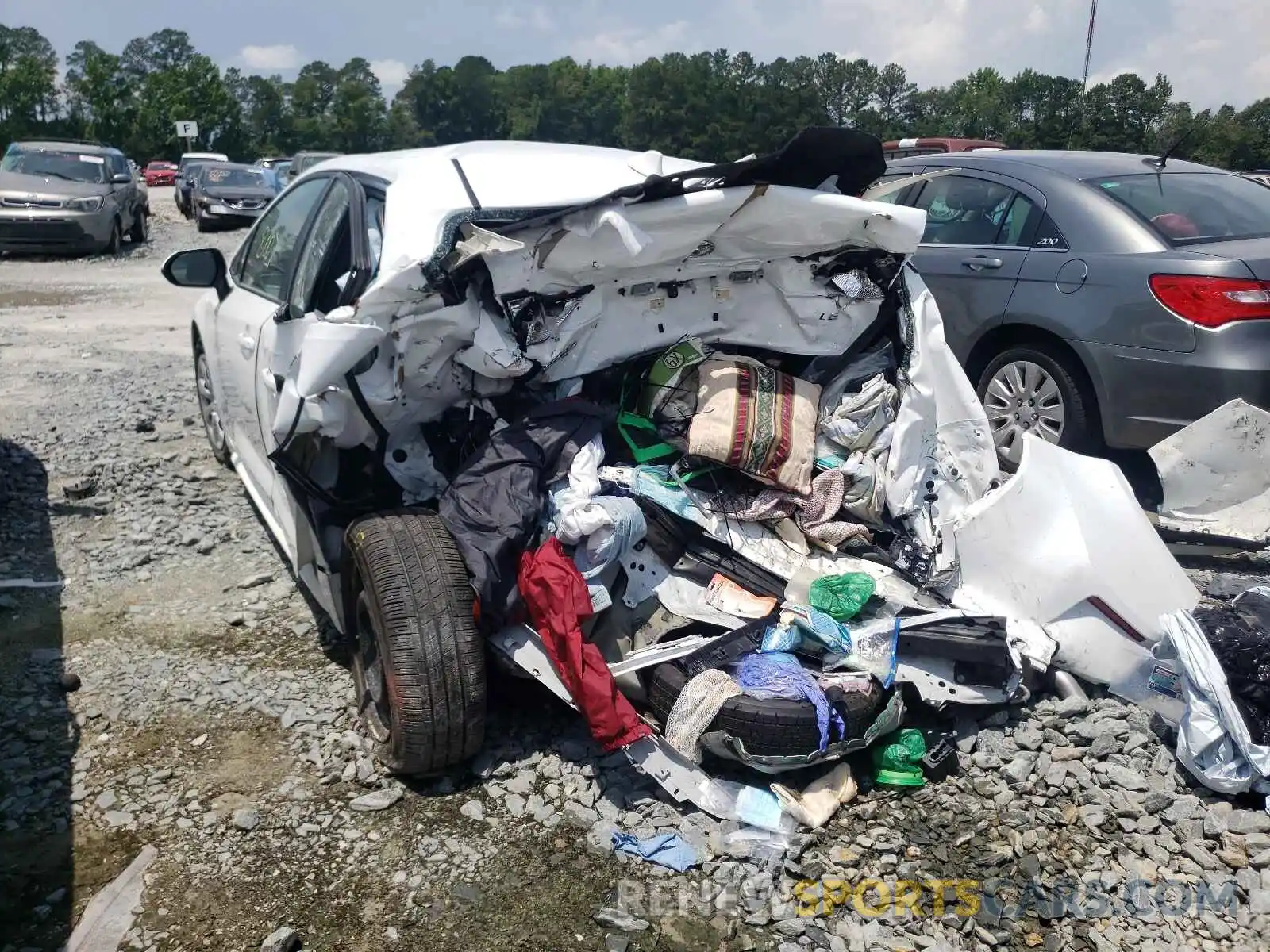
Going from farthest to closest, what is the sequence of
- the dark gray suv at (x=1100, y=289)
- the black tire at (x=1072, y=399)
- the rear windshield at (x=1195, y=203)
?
the black tire at (x=1072, y=399) < the rear windshield at (x=1195, y=203) < the dark gray suv at (x=1100, y=289)

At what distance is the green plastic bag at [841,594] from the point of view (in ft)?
11.0

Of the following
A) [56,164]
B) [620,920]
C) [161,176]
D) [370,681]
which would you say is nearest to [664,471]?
[370,681]

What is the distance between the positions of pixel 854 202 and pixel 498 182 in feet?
4.00

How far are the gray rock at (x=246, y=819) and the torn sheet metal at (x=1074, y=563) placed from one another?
2.31 metres

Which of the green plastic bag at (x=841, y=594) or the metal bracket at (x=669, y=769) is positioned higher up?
the green plastic bag at (x=841, y=594)

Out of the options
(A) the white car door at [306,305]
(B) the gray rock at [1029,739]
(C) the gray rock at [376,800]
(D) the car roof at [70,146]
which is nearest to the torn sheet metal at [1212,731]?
(B) the gray rock at [1029,739]

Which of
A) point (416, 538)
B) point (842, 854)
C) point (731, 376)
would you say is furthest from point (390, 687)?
point (731, 376)

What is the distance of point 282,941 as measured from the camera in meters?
2.49

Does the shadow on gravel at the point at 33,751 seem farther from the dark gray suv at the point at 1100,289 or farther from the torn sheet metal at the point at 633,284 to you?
the dark gray suv at the point at 1100,289

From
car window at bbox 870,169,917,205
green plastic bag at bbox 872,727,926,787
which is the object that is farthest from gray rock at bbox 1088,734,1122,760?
car window at bbox 870,169,917,205

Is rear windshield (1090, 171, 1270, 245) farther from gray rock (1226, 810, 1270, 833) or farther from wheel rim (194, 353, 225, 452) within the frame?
wheel rim (194, 353, 225, 452)

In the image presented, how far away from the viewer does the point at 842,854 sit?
9.16 feet

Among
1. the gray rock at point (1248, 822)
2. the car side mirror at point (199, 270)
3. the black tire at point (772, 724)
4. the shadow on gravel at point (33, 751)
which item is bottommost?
the shadow on gravel at point (33, 751)

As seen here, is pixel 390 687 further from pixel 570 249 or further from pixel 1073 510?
pixel 1073 510
